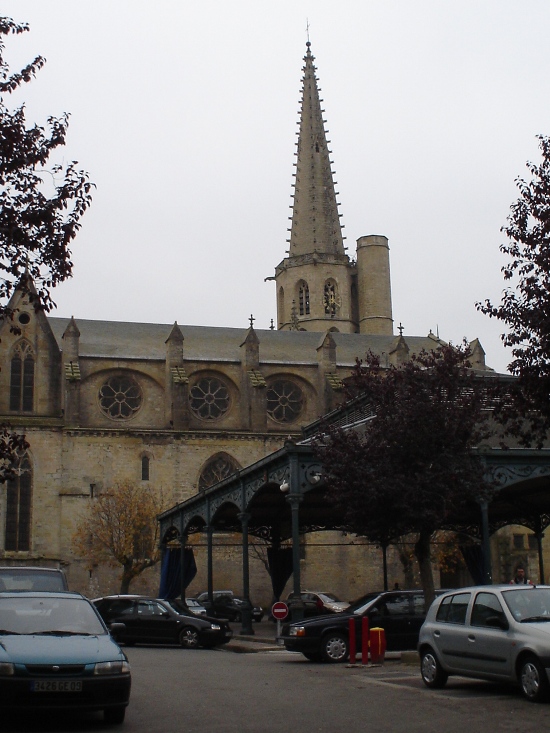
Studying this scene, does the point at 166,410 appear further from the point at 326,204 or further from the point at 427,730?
the point at 427,730

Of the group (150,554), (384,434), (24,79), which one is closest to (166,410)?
(150,554)

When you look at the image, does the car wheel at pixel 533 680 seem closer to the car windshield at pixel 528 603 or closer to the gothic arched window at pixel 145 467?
the car windshield at pixel 528 603

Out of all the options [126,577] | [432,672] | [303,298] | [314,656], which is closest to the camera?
[432,672]

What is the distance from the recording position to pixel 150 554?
46469 mm

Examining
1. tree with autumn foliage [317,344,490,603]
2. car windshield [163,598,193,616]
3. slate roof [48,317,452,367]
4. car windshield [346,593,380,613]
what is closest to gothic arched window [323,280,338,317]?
slate roof [48,317,452,367]

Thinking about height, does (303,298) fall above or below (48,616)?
above

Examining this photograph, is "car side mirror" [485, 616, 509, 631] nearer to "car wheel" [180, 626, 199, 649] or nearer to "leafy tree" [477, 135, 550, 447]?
"leafy tree" [477, 135, 550, 447]

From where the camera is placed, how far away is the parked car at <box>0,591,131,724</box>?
9773 mm

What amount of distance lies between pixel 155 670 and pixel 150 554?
3054 cm

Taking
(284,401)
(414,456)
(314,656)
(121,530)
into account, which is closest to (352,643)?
(314,656)

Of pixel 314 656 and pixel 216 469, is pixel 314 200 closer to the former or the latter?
pixel 216 469

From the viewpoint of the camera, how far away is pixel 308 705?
11.7 m

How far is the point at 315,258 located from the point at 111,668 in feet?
205

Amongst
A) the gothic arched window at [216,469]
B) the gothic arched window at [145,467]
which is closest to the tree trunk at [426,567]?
the gothic arched window at [216,469]
